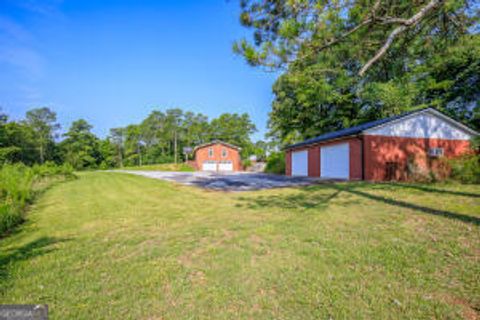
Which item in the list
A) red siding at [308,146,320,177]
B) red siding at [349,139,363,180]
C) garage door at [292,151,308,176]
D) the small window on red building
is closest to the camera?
red siding at [349,139,363,180]

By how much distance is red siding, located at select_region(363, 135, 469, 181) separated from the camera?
11.6m

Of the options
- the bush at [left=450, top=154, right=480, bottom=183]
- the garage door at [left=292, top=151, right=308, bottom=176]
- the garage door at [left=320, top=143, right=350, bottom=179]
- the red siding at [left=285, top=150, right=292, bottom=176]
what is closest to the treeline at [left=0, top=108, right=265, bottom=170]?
the red siding at [left=285, top=150, right=292, bottom=176]

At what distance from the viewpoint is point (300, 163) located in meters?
17.6

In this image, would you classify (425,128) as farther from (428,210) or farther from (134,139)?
(134,139)

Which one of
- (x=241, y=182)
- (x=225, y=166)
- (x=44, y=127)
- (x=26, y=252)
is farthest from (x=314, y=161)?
(x=44, y=127)

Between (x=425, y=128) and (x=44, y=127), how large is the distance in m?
60.4

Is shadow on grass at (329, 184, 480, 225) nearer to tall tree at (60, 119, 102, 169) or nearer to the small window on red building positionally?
the small window on red building

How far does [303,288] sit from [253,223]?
2199 millimetres

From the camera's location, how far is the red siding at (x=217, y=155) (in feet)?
108

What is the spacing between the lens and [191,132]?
51281mm

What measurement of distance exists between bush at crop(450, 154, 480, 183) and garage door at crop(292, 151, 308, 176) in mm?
8197

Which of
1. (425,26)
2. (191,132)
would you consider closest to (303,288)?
(425,26)

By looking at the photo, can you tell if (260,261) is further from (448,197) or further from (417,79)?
(417,79)

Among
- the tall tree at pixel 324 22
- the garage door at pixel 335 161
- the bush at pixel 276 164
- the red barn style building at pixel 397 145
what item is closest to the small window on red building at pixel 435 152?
the red barn style building at pixel 397 145
